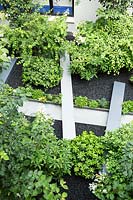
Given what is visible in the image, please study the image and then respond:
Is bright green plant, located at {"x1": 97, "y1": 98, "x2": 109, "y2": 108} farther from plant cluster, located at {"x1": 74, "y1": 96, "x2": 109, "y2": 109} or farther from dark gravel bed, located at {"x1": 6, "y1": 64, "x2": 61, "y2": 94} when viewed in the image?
dark gravel bed, located at {"x1": 6, "y1": 64, "x2": 61, "y2": 94}

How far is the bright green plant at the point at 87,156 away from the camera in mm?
4379

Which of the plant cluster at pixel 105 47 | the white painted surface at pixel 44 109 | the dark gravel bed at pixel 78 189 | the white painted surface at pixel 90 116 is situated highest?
the plant cluster at pixel 105 47

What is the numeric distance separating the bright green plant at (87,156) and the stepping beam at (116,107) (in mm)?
524

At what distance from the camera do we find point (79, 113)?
5.27 m

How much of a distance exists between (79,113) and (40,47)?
1.32 m

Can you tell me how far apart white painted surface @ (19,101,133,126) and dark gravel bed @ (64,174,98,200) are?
986 mm

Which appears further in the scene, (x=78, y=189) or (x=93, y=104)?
(x=93, y=104)

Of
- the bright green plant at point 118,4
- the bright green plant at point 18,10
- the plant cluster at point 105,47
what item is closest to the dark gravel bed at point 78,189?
the plant cluster at point 105,47

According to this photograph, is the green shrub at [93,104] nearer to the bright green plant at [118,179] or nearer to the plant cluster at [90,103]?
the plant cluster at [90,103]

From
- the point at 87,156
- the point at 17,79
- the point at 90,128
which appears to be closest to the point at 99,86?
the point at 90,128

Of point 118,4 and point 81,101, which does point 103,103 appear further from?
point 118,4

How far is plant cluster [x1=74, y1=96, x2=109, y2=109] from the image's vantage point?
532cm

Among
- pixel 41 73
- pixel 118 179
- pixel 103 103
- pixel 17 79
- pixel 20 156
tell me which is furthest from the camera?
pixel 17 79

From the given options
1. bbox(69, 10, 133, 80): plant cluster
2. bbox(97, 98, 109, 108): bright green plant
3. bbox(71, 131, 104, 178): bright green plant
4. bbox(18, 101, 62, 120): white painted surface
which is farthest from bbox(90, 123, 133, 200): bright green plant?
bbox(69, 10, 133, 80): plant cluster
